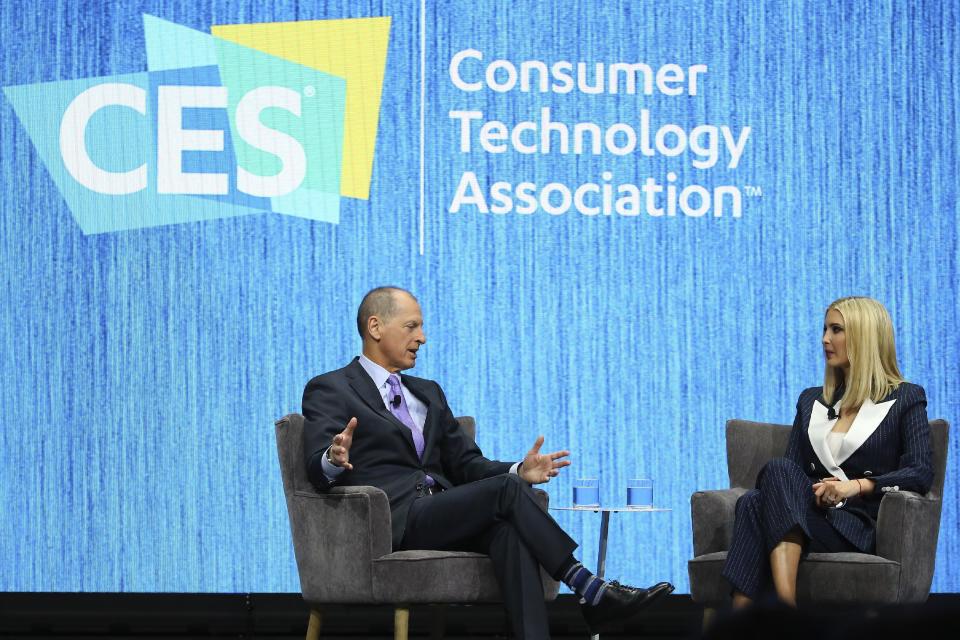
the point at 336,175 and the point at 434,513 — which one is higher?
the point at 336,175

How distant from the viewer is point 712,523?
3.71m

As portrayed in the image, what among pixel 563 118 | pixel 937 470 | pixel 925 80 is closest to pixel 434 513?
pixel 937 470

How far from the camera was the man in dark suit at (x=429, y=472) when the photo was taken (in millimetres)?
3305

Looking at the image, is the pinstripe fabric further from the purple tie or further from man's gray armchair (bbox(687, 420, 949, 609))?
the purple tie

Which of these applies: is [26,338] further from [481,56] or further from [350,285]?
[481,56]

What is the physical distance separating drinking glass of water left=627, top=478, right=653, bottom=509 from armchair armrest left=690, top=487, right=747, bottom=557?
288 millimetres

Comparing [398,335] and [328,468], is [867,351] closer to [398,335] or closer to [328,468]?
[398,335]

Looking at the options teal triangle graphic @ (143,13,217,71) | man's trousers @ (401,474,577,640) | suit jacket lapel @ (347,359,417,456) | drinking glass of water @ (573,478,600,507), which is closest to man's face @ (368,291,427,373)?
suit jacket lapel @ (347,359,417,456)

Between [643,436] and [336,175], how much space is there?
5.30 feet

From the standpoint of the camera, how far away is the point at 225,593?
454 cm

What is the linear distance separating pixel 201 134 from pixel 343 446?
1855 mm

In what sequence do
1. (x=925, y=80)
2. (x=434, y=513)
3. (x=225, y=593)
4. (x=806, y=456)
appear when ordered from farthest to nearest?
(x=925, y=80)
(x=225, y=593)
(x=806, y=456)
(x=434, y=513)

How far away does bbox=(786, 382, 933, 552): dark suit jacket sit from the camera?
3.56m

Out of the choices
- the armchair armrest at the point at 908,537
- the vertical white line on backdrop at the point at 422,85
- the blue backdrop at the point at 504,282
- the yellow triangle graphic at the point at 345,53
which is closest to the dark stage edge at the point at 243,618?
the blue backdrop at the point at 504,282
